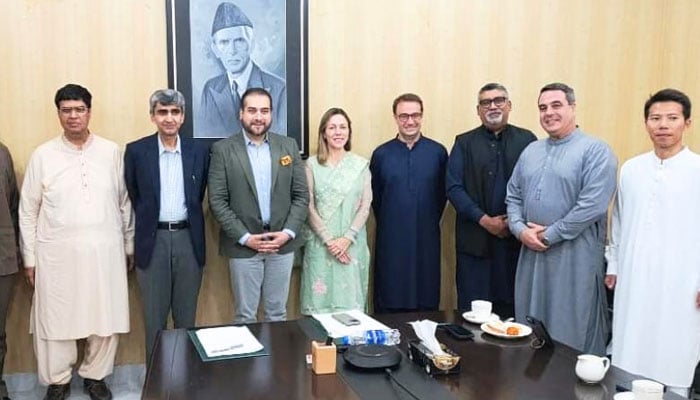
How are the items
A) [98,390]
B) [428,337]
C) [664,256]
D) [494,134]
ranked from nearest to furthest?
[428,337]
[664,256]
[98,390]
[494,134]

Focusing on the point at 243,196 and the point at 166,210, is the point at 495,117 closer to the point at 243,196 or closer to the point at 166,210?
the point at 243,196

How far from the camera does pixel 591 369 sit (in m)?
1.63

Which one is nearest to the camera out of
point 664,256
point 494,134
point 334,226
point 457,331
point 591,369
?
point 591,369

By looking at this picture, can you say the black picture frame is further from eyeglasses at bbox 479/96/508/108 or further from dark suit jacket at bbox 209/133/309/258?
eyeglasses at bbox 479/96/508/108

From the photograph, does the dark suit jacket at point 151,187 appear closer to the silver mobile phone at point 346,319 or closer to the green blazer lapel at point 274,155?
the green blazer lapel at point 274,155

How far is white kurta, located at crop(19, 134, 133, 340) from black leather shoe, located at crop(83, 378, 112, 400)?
1.15 ft

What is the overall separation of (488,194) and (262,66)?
1496 millimetres

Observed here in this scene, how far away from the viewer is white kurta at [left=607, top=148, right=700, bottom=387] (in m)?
2.68

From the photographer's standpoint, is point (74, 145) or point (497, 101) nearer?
point (74, 145)

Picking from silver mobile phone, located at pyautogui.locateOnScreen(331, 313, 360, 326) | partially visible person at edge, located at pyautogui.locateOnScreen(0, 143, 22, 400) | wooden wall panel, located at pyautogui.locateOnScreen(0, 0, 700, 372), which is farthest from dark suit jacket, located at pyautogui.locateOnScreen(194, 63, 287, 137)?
silver mobile phone, located at pyautogui.locateOnScreen(331, 313, 360, 326)

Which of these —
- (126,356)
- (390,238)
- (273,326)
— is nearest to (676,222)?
(390,238)

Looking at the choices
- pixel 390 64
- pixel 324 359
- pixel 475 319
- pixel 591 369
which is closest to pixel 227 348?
pixel 324 359

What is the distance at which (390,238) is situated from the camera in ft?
11.4

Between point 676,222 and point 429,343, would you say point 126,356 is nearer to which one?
point 429,343
